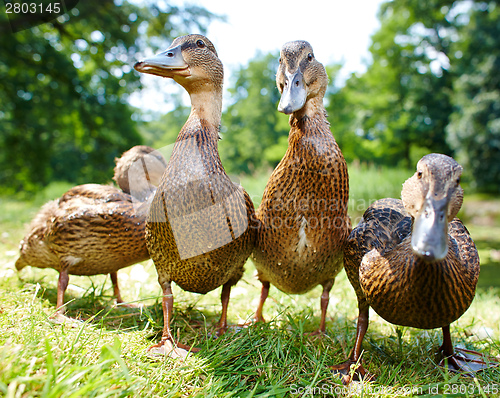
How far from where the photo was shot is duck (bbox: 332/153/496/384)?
4.96 feet

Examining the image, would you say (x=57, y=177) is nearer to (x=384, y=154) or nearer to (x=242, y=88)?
(x=242, y=88)

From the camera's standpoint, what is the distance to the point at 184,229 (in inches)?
76.2

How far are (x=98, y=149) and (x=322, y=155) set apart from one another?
10.1 metres

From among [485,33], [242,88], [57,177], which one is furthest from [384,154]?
[57,177]

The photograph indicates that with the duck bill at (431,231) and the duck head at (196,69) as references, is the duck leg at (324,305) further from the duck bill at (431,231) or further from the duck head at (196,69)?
the duck head at (196,69)

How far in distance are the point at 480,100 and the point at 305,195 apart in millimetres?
16629

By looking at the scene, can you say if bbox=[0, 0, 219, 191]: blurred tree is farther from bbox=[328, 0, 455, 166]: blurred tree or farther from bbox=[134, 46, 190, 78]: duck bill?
bbox=[328, 0, 455, 166]: blurred tree

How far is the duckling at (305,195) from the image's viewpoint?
7.04 ft

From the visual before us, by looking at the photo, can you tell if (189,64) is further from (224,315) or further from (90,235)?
(224,315)

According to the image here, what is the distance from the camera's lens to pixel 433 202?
4.98ft

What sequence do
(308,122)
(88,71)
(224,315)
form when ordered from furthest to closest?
(88,71), (224,315), (308,122)

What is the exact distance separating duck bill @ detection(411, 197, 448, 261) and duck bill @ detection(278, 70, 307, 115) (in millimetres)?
857

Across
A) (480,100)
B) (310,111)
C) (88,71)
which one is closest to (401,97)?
(480,100)

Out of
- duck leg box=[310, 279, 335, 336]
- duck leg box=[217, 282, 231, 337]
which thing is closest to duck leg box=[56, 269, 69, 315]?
Answer: duck leg box=[217, 282, 231, 337]
